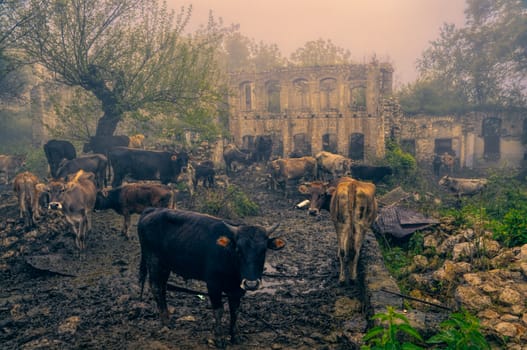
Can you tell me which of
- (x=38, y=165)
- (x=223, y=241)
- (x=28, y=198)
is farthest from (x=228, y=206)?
(x=38, y=165)

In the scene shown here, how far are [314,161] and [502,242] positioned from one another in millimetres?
12031

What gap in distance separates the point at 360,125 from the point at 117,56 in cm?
1413

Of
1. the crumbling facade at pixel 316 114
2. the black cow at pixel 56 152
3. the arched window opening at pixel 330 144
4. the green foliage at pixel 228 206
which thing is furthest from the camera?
the arched window opening at pixel 330 144

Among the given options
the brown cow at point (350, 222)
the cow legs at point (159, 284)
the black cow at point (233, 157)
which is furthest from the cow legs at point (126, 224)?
the black cow at point (233, 157)

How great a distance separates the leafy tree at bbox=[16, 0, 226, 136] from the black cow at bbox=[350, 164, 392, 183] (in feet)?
21.4

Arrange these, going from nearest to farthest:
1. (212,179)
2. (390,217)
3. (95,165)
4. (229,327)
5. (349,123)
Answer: (229,327) < (390,217) < (95,165) < (212,179) < (349,123)

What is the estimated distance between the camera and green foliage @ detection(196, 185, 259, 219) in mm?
13242

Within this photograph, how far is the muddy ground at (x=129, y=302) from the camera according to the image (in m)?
5.64

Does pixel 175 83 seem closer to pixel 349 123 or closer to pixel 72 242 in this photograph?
pixel 72 242

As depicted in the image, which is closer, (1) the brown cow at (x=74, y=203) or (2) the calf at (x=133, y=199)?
(1) the brown cow at (x=74, y=203)

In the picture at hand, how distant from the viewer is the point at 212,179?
17.7m

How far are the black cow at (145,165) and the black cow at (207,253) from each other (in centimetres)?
880

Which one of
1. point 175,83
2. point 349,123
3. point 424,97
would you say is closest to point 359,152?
point 349,123

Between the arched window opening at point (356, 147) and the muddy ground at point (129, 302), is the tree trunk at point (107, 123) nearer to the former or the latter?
the muddy ground at point (129, 302)
